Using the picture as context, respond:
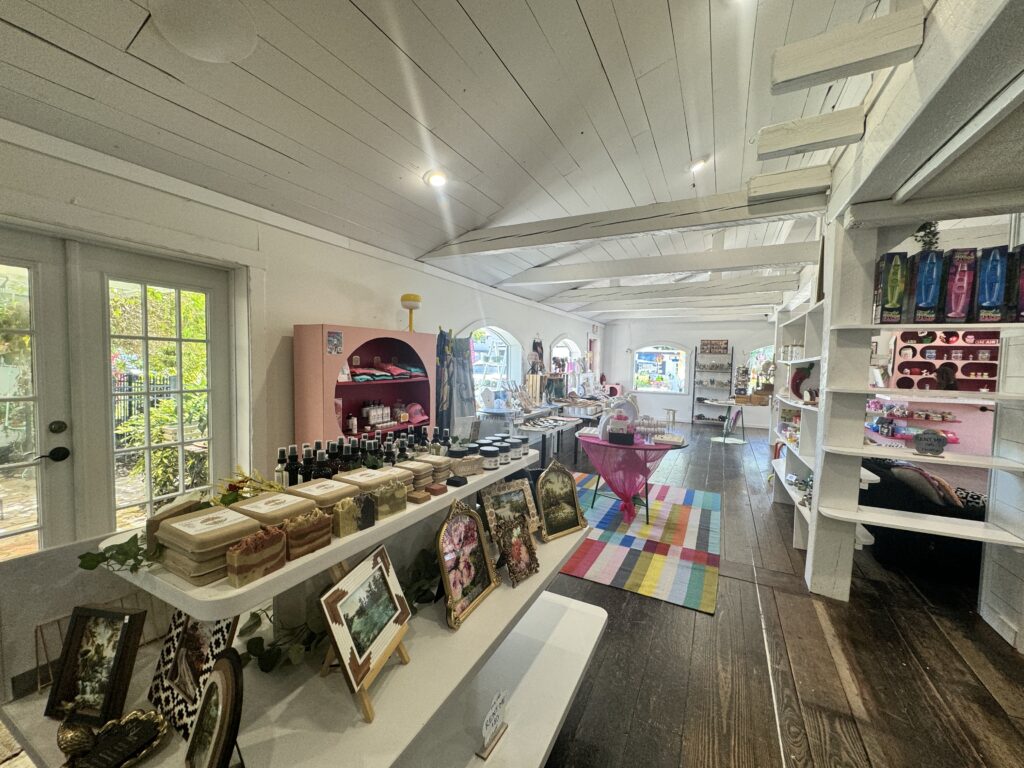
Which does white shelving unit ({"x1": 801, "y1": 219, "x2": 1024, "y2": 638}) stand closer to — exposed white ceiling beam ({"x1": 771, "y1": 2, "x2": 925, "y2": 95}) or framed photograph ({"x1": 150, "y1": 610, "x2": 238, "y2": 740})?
exposed white ceiling beam ({"x1": 771, "y1": 2, "x2": 925, "y2": 95})

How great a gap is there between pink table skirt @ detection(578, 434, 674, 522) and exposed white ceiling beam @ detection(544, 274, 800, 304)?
9.34 ft

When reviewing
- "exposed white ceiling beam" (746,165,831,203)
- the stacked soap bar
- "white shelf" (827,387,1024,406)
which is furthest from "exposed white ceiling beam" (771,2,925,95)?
the stacked soap bar

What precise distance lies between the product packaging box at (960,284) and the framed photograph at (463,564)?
8.85 ft

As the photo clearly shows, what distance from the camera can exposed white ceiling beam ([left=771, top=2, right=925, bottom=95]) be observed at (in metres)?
1.27

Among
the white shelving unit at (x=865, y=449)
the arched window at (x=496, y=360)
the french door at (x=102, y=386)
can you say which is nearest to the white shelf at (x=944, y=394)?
the white shelving unit at (x=865, y=449)

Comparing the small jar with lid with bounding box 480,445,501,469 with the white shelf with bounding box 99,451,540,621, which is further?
the small jar with lid with bounding box 480,445,501,469

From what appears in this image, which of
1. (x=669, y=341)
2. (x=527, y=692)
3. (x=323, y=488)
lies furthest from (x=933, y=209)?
(x=669, y=341)

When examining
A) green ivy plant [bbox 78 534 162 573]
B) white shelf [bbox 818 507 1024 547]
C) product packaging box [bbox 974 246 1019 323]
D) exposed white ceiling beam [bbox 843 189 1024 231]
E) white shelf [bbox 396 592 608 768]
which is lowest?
white shelf [bbox 396 592 608 768]

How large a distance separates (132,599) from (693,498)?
4561mm

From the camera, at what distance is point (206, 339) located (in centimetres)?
249

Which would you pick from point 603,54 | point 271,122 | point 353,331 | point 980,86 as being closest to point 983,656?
point 980,86

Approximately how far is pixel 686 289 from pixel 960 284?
405 cm

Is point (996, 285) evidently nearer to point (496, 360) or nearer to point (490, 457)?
point (490, 457)

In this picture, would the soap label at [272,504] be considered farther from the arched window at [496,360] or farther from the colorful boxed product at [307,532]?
the arched window at [496,360]
